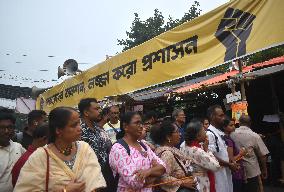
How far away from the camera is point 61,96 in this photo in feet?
32.7

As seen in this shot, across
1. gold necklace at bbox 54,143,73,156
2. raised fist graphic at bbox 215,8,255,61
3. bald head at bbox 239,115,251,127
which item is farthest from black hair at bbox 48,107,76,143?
bald head at bbox 239,115,251,127

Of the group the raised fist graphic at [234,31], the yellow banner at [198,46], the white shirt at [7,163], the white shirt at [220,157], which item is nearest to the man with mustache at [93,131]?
the white shirt at [7,163]

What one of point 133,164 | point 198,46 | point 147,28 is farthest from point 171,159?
point 147,28

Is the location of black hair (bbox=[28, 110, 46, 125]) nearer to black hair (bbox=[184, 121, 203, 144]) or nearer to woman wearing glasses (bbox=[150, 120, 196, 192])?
woman wearing glasses (bbox=[150, 120, 196, 192])

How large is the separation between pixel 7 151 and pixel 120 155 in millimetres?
1395

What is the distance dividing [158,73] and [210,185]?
82.0 inches

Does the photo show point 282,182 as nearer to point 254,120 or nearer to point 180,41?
point 254,120

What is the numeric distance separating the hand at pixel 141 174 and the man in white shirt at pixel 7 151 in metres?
1.44

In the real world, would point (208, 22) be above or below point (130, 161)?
above

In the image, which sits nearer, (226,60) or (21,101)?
(226,60)

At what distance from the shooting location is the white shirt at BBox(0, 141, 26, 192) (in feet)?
11.5

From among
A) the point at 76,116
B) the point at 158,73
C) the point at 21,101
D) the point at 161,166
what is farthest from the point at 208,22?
the point at 21,101

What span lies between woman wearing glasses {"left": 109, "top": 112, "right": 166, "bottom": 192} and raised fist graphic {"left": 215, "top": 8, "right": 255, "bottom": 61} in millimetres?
1708

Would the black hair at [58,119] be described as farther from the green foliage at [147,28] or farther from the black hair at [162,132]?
the green foliage at [147,28]
